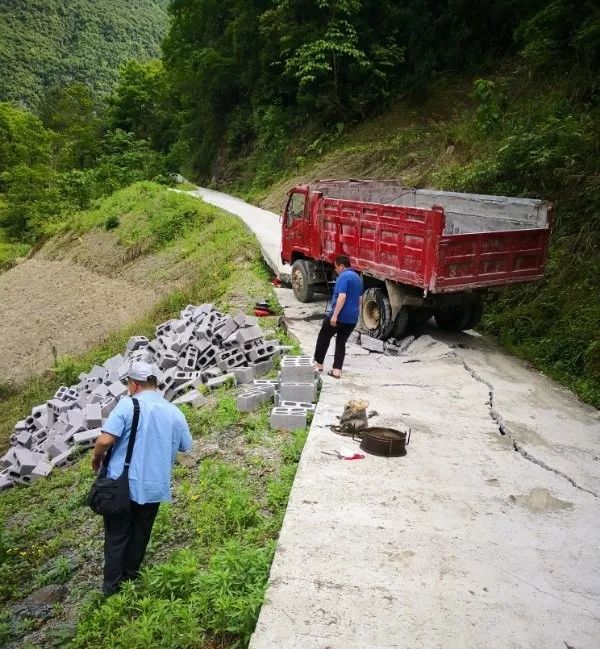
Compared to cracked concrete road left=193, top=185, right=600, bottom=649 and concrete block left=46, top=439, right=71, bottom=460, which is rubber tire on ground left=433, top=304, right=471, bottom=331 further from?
concrete block left=46, top=439, right=71, bottom=460

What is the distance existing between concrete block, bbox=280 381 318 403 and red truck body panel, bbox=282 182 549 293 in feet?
8.01

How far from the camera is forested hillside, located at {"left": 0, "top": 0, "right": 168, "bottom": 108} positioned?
85.2 meters

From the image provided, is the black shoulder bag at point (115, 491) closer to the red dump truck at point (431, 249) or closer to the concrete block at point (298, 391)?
the concrete block at point (298, 391)

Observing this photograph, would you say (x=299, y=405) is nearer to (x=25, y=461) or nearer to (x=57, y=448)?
(x=57, y=448)

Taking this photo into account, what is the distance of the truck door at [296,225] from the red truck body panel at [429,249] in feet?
4.29

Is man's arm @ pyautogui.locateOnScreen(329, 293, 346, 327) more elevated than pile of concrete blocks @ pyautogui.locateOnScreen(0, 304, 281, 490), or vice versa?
man's arm @ pyautogui.locateOnScreen(329, 293, 346, 327)

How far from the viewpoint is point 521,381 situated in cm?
876

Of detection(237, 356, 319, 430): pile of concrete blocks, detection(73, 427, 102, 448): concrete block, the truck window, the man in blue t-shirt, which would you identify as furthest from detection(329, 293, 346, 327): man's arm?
the truck window

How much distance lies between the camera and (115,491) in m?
4.34

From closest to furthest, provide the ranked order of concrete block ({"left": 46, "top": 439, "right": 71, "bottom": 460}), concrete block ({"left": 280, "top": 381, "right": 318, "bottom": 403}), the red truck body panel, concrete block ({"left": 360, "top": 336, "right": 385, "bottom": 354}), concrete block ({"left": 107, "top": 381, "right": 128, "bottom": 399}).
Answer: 1. concrete block ({"left": 280, "top": 381, "right": 318, "bottom": 403})
2. the red truck body panel
3. concrete block ({"left": 46, "top": 439, "right": 71, "bottom": 460})
4. concrete block ({"left": 107, "top": 381, "right": 128, "bottom": 399})
5. concrete block ({"left": 360, "top": 336, "right": 385, "bottom": 354})

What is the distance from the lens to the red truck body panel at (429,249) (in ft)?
28.5

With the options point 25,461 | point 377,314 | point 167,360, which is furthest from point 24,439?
point 377,314

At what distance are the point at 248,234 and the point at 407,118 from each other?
30.3 feet

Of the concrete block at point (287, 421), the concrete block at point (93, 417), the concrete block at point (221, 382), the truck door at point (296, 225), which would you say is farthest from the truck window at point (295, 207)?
the concrete block at point (287, 421)
